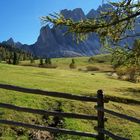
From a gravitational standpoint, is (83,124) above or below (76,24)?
below

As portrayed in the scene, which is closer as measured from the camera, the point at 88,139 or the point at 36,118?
the point at 88,139

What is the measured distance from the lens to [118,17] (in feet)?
53.3

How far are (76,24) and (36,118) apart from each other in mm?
6998

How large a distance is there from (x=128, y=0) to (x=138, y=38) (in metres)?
2.15

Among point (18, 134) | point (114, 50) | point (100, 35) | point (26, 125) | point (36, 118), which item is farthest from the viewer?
point (36, 118)

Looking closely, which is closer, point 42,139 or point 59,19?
point 59,19

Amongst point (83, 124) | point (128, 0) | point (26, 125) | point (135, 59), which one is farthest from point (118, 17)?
point (83, 124)

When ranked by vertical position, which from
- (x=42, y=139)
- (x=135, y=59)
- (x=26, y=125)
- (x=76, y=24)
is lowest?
(x=42, y=139)

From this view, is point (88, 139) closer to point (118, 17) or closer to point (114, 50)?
point (114, 50)

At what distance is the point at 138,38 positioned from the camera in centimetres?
1736

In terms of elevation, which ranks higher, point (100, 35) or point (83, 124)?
point (100, 35)

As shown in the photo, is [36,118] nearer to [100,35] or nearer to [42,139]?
[42,139]

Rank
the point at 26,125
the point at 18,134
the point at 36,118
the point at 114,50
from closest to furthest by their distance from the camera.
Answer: the point at 26,125 < the point at 114,50 < the point at 18,134 < the point at 36,118

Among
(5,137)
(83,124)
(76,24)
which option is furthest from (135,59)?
(5,137)
